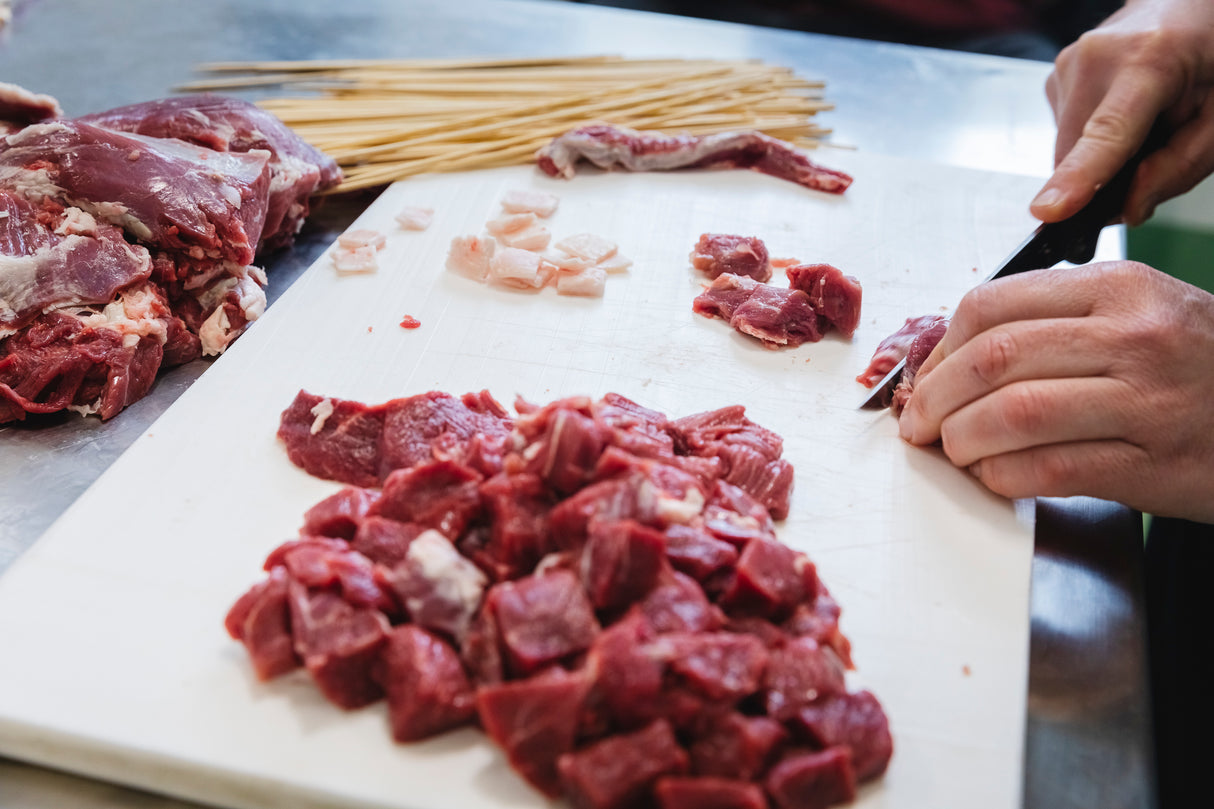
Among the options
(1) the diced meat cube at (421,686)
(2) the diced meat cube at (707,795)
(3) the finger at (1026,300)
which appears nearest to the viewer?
(2) the diced meat cube at (707,795)

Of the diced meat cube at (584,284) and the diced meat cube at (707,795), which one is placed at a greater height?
the diced meat cube at (584,284)

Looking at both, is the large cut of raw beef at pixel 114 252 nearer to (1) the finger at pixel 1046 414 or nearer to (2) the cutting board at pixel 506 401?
(2) the cutting board at pixel 506 401

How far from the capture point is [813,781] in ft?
5.27

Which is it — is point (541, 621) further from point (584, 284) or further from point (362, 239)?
point (362, 239)

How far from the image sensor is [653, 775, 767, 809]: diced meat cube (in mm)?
1555

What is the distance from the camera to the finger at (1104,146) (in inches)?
111

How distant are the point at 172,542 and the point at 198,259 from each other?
1.09 m

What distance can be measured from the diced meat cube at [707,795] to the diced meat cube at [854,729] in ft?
0.57

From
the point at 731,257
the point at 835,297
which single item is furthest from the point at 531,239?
the point at 835,297

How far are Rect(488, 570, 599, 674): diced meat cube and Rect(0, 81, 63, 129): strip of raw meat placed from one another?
2.48 m

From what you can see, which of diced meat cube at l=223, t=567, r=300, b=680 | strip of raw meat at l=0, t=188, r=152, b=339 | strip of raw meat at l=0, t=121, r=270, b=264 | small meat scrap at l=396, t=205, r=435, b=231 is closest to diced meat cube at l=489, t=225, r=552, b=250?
small meat scrap at l=396, t=205, r=435, b=231

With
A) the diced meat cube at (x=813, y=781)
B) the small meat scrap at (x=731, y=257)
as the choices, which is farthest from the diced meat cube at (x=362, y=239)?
the diced meat cube at (x=813, y=781)

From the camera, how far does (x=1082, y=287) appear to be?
2.26 meters

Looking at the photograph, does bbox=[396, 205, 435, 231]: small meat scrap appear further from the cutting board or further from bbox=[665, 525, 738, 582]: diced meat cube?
bbox=[665, 525, 738, 582]: diced meat cube
